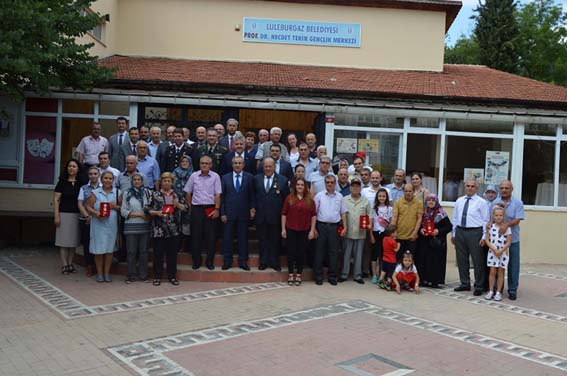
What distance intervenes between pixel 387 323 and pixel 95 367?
11.2 ft

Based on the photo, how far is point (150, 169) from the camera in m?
9.18

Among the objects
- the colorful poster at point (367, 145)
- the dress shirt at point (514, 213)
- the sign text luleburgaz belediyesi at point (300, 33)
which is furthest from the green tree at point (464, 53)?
the dress shirt at point (514, 213)

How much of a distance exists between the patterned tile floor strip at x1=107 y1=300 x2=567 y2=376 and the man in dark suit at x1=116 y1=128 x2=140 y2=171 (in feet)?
15.0

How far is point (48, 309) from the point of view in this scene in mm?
6926

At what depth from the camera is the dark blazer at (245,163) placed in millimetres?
9357

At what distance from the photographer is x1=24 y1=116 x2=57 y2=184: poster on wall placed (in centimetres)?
1220

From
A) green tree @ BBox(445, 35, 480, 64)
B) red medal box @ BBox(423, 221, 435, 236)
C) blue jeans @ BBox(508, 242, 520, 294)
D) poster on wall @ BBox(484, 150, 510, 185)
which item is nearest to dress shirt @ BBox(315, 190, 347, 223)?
red medal box @ BBox(423, 221, 435, 236)

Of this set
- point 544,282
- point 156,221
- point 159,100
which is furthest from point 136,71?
point 544,282

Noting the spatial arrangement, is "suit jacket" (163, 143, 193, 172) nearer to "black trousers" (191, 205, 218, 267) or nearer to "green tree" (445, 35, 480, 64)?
"black trousers" (191, 205, 218, 267)

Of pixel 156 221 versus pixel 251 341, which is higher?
pixel 156 221

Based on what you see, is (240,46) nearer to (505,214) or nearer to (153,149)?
(153,149)

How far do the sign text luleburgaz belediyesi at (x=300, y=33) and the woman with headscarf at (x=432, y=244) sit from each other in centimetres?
861

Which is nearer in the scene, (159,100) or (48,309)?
(48,309)

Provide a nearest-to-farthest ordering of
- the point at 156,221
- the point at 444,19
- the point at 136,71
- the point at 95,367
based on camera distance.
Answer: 1. the point at 95,367
2. the point at 156,221
3. the point at 136,71
4. the point at 444,19
